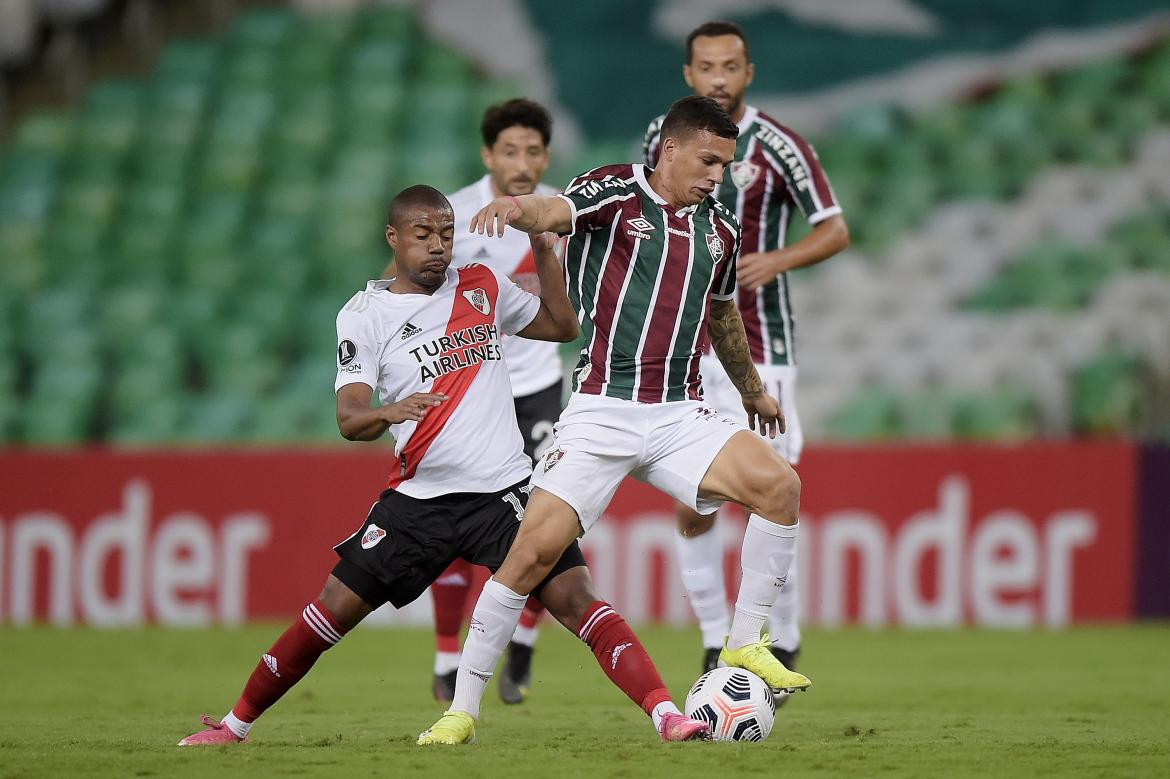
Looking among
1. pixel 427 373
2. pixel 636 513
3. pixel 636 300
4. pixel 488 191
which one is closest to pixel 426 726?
pixel 427 373

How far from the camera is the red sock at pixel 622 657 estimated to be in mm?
5285

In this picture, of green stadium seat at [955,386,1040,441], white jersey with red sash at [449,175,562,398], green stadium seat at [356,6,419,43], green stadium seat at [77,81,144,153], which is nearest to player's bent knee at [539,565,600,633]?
white jersey with red sash at [449,175,562,398]

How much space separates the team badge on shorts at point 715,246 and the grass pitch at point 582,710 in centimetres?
161

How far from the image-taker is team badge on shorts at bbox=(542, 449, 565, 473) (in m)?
5.40

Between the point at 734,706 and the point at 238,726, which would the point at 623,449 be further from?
the point at 238,726

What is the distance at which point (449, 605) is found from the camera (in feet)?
23.3

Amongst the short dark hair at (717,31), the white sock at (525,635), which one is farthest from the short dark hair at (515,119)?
the white sock at (525,635)

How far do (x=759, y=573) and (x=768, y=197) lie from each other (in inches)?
84.0

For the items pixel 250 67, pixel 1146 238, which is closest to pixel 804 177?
pixel 1146 238

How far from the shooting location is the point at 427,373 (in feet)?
18.1

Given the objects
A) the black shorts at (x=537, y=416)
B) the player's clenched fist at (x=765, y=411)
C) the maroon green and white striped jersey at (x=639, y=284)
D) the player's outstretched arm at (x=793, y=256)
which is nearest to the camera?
the maroon green and white striped jersey at (x=639, y=284)

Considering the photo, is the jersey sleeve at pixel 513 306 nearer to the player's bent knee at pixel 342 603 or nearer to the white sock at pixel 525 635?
the player's bent knee at pixel 342 603

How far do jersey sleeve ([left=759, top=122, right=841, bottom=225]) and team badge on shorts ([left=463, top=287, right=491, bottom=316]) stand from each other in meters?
1.87

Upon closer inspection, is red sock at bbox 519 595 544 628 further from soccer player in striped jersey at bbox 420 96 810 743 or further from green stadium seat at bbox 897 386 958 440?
green stadium seat at bbox 897 386 958 440
